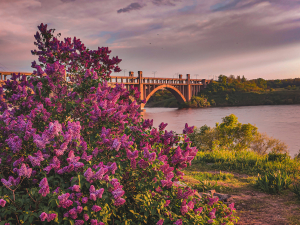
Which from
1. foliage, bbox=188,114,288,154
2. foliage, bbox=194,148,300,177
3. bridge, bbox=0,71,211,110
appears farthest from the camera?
bridge, bbox=0,71,211,110

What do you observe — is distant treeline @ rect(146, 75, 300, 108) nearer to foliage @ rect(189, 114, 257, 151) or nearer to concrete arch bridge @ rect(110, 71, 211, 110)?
concrete arch bridge @ rect(110, 71, 211, 110)

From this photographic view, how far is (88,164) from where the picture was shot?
2.34 metres

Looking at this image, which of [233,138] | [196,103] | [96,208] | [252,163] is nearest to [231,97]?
[196,103]

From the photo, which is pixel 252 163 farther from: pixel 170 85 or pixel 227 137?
pixel 170 85

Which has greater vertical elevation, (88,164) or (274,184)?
(88,164)

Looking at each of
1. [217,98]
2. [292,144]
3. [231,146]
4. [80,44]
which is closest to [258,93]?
[217,98]

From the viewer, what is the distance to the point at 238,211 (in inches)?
167

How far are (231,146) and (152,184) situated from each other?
34.3 ft

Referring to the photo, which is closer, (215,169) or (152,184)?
(152,184)

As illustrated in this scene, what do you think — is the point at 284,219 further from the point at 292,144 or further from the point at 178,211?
the point at 292,144

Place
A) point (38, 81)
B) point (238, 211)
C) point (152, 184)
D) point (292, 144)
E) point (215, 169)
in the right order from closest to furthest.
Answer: point (152, 184) → point (38, 81) → point (238, 211) → point (215, 169) → point (292, 144)

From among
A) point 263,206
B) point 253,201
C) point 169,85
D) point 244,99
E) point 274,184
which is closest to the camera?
point 263,206

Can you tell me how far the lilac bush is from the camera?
2.06m

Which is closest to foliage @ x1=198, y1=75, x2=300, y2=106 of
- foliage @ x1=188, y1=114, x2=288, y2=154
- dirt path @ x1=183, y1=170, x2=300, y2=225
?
foliage @ x1=188, y1=114, x2=288, y2=154
